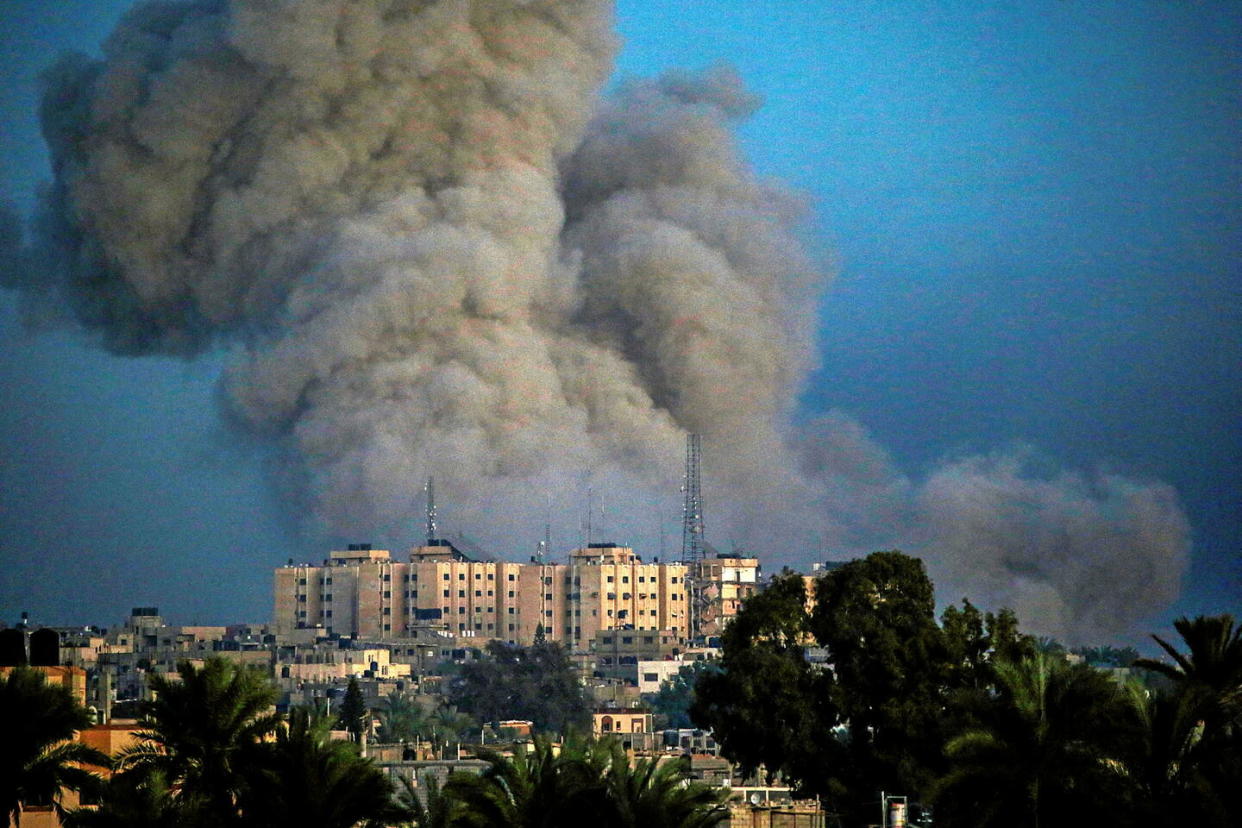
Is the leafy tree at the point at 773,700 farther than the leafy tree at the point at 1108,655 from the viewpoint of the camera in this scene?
No

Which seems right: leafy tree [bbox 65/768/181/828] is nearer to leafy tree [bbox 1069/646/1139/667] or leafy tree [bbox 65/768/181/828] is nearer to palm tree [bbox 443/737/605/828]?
palm tree [bbox 443/737/605/828]

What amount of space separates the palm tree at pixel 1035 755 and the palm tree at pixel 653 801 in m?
2.56

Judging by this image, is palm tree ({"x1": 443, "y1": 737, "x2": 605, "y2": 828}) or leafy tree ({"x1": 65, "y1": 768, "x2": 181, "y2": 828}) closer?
leafy tree ({"x1": 65, "y1": 768, "x2": 181, "y2": 828})

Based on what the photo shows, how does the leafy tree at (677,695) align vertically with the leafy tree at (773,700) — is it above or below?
above

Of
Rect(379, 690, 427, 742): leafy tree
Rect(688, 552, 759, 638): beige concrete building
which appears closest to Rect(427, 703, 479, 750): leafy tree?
Rect(379, 690, 427, 742): leafy tree

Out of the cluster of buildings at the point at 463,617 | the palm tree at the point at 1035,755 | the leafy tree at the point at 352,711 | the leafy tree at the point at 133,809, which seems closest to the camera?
the palm tree at the point at 1035,755

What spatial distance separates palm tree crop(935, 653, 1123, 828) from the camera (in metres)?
29.9

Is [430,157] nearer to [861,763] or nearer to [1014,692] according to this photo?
[861,763]

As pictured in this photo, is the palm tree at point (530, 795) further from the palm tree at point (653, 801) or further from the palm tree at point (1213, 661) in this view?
the palm tree at point (1213, 661)

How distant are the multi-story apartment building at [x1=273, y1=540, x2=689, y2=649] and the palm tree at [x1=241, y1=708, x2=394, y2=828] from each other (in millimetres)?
80698

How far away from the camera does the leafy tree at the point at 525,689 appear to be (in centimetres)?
9138

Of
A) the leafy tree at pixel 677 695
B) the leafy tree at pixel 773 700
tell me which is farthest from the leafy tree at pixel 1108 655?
the leafy tree at pixel 773 700

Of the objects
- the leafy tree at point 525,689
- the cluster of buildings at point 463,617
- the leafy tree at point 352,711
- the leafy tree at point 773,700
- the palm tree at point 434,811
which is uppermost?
the cluster of buildings at point 463,617

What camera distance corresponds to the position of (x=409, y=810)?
32.1 m
